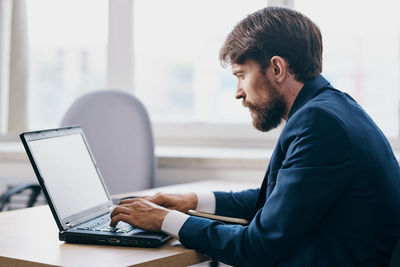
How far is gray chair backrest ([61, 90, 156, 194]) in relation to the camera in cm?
240

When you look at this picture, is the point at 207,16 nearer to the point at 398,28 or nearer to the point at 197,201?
the point at 398,28

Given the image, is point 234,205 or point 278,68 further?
point 234,205

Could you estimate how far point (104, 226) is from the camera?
52.9 inches

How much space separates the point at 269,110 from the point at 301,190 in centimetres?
36

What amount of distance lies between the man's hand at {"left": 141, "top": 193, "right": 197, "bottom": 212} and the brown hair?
44cm

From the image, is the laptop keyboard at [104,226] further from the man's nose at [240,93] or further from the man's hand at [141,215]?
the man's nose at [240,93]

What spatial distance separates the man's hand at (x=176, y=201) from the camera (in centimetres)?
151

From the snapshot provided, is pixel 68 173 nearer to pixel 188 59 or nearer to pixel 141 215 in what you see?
pixel 141 215

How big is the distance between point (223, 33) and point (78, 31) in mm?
851

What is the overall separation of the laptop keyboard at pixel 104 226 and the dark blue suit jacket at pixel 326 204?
0.82ft

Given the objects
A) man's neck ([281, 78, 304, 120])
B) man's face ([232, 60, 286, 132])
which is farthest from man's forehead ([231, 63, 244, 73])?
man's neck ([281, 78, 304, 120])

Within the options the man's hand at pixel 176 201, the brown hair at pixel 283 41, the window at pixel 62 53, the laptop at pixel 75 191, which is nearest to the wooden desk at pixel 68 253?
the laptop at pixel 75 191

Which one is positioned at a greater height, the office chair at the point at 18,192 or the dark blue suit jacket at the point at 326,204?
the dark blue suit jacket at the point at 326,204

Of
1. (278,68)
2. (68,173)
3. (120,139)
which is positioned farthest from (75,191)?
(120,139)
